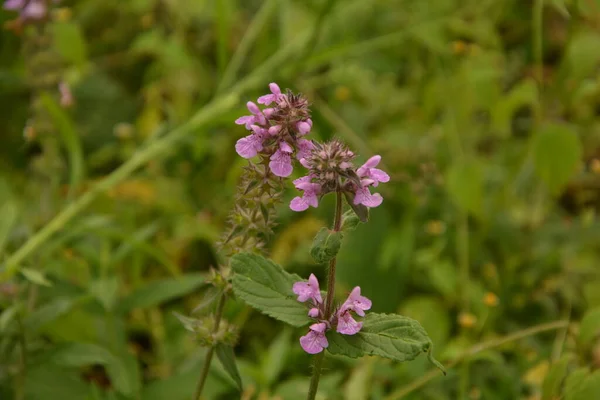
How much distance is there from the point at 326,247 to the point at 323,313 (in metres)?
0.13

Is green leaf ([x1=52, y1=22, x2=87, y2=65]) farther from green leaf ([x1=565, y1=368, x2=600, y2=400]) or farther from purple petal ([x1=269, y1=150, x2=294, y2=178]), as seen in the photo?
green leaf ([x1=565, y1=368, x2=600, y2=400])

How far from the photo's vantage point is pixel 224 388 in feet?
4.39

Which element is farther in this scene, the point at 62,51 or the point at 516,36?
the point at 516,36

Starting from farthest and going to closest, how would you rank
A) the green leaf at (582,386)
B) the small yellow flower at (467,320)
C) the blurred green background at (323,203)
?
the small yellow flower at (467,320) → the blurred green background at (323,203) → the green leaf at (582,386)

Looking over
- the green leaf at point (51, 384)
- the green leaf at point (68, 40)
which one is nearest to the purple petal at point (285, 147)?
the green leaf at point (51, 384)

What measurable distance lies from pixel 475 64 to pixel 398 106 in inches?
12.1

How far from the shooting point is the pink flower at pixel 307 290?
0.85m

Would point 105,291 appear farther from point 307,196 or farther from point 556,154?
point 556,154

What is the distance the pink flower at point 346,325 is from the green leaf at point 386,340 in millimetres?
14

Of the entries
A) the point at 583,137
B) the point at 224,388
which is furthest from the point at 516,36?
the point at 224,388

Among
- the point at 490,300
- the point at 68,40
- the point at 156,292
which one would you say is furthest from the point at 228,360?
the point at 68,40

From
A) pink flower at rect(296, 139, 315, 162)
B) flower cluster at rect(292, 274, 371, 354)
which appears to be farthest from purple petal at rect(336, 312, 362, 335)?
pink flower at rect(296, 139, 315, 162)

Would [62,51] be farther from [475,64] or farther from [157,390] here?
[475,64]

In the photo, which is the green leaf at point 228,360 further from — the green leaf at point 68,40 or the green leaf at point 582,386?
the green leaf at point 68,40
